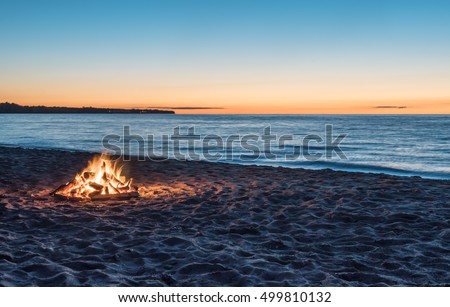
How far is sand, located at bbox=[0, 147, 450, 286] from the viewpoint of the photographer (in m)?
5.44

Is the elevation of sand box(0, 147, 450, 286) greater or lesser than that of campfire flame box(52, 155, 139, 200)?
lesser

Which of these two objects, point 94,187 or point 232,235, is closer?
point 232,235

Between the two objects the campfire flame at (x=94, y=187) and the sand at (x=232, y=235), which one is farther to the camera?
the campfire flame at (x=94, y=187)

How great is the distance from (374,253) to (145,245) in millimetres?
3711

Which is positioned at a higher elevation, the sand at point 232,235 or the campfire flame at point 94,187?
the campfire flame at point 94,187

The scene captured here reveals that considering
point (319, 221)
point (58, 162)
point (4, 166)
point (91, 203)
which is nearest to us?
point (319, 221)

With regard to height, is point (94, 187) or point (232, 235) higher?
point (94, 187)

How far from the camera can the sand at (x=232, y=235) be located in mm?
5438

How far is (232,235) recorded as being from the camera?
7.45 meters

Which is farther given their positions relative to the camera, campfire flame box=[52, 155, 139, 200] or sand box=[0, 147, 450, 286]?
campfire flame box=[52, 155, 139, 200]
